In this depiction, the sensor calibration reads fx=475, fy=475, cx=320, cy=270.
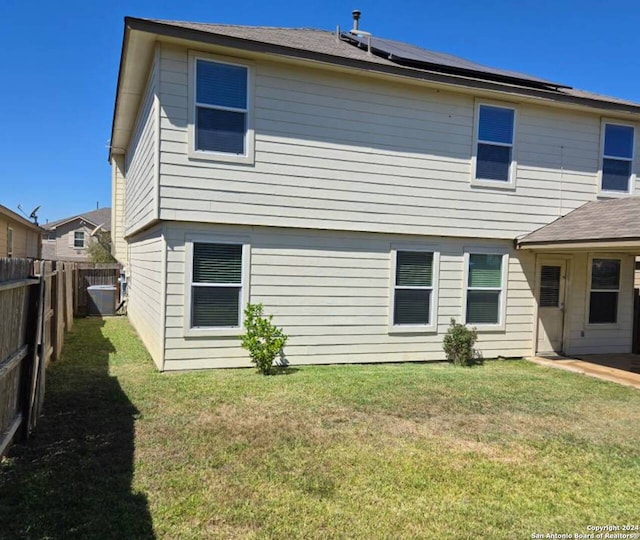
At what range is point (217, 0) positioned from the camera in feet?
35.6

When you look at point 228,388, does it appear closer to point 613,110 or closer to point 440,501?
point 440,501

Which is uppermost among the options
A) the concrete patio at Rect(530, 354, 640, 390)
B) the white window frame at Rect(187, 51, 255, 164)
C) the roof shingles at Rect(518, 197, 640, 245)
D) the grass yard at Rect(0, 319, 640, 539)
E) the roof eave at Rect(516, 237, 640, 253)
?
the white window frame at Rect(187, 51, 255, 164)

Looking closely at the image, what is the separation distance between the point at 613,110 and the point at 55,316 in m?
11.1

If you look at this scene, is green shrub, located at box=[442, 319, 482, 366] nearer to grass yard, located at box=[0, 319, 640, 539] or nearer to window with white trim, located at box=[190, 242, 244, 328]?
grass yard, located at box=[0, 319, 640, 539]

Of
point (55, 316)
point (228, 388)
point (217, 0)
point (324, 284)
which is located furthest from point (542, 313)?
point (217, 0)

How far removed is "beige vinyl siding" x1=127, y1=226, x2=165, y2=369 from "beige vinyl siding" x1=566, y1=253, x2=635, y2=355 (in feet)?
26.6

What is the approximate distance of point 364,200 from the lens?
8359 millimetres

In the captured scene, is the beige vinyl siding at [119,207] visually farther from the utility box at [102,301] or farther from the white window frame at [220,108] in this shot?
the white window frame at [220,108]

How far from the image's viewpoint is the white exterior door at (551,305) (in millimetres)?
9812

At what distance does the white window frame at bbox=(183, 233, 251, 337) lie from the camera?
24.0ft

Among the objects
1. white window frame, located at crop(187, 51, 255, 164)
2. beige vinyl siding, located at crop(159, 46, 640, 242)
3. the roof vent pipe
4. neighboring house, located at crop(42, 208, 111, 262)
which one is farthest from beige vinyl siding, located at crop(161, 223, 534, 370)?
neighboring house, located at crop(42, 208, 111, 262)

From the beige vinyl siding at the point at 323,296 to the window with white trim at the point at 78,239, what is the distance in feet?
124

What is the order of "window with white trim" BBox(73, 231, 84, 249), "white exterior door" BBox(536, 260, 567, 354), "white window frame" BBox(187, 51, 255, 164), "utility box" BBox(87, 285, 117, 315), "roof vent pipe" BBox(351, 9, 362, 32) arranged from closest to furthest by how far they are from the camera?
1. "white window frame" BBox(187, 51, 255, 164)
2. "white exterior door" BBox(536, 260, 567, 354)
3. "roof vent pipe" BBox(351, 9, 362, 32)
4. "utility box" BBox(87, 285, 117, 315)
5. "window with white trim" BBox(73, 231, 84, 249)

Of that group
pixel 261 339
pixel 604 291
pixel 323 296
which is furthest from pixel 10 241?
pixel 604 291
